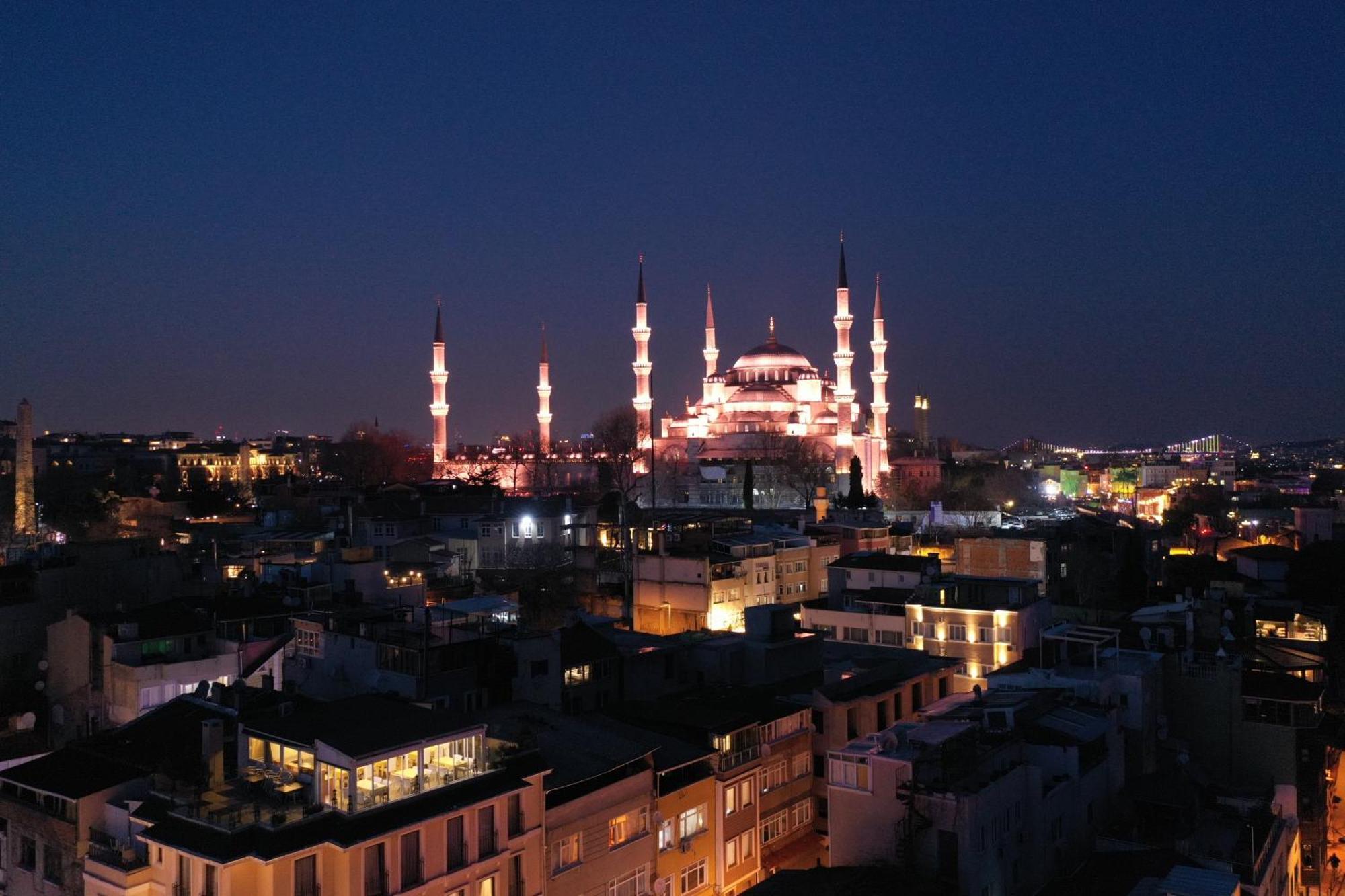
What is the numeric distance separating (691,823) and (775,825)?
55.8 inches

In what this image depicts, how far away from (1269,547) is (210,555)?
25.4 metres

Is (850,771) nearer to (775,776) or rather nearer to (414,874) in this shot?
(775,776)

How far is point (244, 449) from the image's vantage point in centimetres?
5597

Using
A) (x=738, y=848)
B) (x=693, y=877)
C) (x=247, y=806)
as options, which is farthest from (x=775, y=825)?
(x=247, y=806)

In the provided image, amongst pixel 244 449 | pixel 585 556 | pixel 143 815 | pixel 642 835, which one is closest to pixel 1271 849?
pixel 642 835

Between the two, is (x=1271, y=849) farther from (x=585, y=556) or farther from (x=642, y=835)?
(x=585, y=556)

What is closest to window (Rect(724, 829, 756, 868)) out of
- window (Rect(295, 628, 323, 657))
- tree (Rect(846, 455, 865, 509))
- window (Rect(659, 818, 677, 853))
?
window (Rect(659, 818, 677, 853))

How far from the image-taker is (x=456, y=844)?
750 cm

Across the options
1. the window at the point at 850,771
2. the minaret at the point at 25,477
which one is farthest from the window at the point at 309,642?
the minaret at the point at 25,477

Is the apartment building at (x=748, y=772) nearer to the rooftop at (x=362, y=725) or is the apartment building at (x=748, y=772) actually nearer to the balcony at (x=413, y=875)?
the rooftop at (x=362, y=725)

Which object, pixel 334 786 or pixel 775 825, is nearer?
pixel 334 786

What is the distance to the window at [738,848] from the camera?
391 inches

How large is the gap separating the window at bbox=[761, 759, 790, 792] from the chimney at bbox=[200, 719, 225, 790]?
191 inches

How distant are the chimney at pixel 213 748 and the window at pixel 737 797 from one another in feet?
14.1
